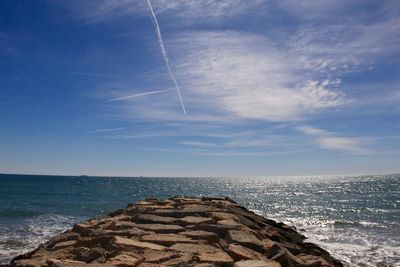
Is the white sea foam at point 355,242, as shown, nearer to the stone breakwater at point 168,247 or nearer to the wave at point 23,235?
the stone breakwater at point 168,247

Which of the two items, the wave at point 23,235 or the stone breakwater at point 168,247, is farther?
the wave at point 23,235

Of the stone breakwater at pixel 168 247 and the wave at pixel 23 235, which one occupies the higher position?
the stone breakwater at pixel 168 247

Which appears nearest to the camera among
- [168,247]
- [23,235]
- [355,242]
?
[168,247]

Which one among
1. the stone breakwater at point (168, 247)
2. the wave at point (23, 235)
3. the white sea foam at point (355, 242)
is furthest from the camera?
the wave at point (23, 235)

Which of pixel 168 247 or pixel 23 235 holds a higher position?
pixel 168 247

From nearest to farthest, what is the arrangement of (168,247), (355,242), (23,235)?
(168,247) → (23,235) → (355,242)

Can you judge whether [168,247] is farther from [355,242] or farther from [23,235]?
[355,242]

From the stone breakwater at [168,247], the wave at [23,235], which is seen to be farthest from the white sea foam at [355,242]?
the wave at [23,235]

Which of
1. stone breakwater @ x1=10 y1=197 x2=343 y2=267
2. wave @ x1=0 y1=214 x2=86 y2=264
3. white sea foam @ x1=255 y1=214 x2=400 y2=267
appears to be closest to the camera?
stone breakwater @ x1=10 y1=197 x2=343 y2=267

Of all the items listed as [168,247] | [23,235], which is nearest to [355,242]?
[168,247]

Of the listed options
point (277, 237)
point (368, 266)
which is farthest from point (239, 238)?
point (368, 266)

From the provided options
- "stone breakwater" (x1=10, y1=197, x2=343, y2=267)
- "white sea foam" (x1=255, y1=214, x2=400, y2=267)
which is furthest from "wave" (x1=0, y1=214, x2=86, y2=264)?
"white sea foam" (x1=255, y1=214, x2=400, y2=267)

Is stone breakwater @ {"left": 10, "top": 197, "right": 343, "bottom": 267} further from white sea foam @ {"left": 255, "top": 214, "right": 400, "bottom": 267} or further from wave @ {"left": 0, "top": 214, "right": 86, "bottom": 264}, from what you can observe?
white sea foam @ {"left": 255, "top": 214, "right": 400, "bottom": 267}

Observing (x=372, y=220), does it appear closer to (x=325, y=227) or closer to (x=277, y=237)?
(x=325, y=227)
